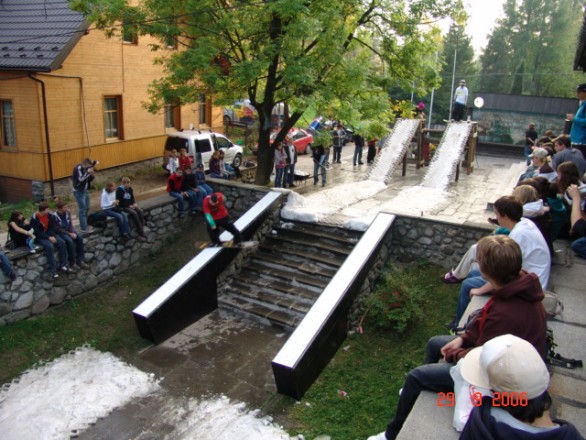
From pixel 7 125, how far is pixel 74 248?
8.50m

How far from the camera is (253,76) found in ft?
33.6

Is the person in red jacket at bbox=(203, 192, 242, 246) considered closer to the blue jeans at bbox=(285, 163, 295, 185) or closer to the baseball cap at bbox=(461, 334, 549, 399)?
A: the blue jeans at bbox=(285, 163, 295, 185)

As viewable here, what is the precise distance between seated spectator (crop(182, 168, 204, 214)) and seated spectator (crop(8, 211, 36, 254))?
3972 mm

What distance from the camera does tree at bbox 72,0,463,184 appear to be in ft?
34.3

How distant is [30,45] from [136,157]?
5.07 metres

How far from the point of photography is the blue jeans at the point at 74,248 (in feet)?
29.9

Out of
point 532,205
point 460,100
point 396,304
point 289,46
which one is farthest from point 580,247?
point 460,100

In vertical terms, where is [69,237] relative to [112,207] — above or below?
below

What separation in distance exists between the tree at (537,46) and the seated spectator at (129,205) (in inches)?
1524

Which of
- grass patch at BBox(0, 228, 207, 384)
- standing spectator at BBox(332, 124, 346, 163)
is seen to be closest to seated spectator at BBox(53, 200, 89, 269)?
grass patch at BBox(0, 228, 207, 384)

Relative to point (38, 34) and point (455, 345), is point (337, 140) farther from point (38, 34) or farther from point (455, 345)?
point (455, 345)

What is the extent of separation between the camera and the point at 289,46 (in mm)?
10484

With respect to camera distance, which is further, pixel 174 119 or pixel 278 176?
pixel 174 119

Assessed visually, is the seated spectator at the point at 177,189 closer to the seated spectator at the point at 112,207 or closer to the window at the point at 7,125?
the seated spectator at the point at 112,207
